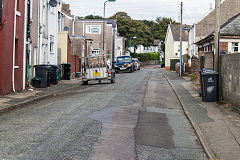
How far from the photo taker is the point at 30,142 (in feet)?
26.0

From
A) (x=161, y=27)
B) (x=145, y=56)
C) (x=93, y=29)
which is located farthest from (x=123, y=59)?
(x=161, y=27)

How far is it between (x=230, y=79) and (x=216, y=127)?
4.21 metres

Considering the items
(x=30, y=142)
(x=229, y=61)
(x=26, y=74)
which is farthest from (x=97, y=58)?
(x=30, y=142)

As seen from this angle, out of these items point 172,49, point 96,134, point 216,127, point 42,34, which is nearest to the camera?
point 96,134

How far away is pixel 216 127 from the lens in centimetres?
1057

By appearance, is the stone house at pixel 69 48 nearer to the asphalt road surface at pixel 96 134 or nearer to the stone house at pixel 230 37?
the stone house at pixel 230 37

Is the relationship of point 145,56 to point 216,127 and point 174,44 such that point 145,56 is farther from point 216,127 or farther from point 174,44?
point 216,127

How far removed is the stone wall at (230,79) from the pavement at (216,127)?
42 centimetres

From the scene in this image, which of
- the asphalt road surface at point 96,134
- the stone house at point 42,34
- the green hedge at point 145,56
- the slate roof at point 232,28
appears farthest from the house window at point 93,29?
the asphalt road surface at point 96,134

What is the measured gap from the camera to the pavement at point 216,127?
306 inches

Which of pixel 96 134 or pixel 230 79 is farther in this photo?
pixel 230 79

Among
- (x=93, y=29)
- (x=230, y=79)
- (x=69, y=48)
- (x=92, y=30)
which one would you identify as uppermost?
(x=93, y=29)

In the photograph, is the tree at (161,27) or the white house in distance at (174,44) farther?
the tree at (161,27)

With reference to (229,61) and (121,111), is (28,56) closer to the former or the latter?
(121,111)
